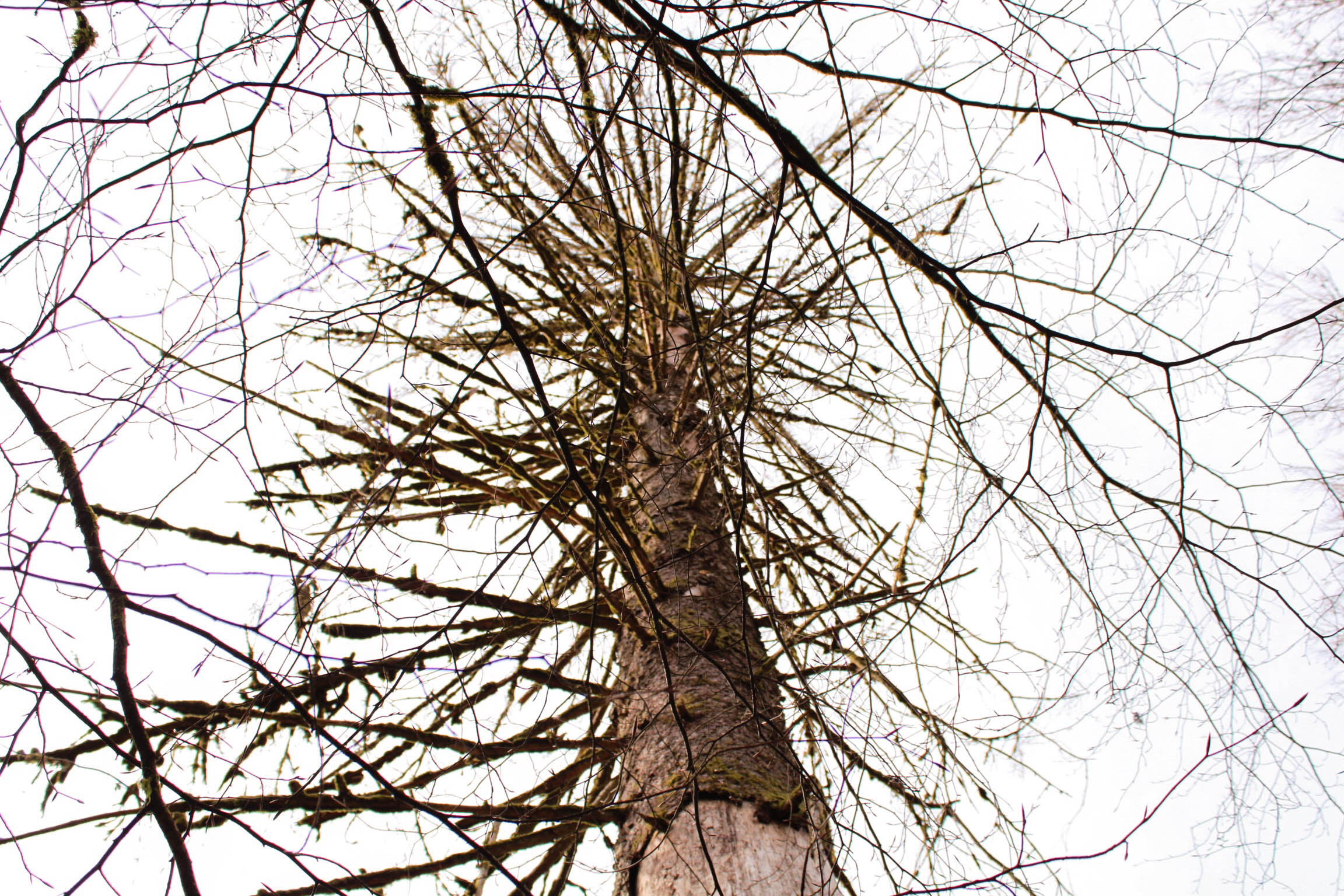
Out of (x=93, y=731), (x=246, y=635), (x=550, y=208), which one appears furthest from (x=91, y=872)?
(x=550, y=208)

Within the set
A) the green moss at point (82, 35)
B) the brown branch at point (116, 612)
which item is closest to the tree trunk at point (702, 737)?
the brown branch at point (116, 612)

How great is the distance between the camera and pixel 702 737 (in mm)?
1738

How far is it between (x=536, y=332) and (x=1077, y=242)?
181cm

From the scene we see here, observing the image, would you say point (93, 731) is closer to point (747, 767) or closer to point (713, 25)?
point (747, 767)

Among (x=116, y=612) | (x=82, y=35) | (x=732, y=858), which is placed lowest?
(x=732, y=858)

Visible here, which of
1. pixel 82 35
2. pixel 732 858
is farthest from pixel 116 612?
pixel 732 858

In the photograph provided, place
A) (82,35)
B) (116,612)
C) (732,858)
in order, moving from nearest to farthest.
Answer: (116,612) → (82,35) → (732,858)

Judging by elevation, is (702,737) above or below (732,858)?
above

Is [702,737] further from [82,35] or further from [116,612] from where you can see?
[82,35]

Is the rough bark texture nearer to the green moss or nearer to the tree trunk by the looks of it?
the tree trunk

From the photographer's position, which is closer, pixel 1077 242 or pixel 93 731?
pixel 93 731

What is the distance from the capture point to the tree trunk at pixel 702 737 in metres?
1.45

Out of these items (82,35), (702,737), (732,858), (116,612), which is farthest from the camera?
(702,737)

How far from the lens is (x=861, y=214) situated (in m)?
1.54
